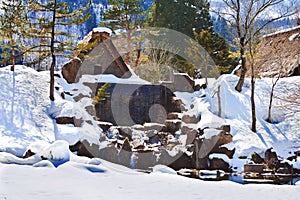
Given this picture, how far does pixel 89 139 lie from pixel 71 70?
5539mm

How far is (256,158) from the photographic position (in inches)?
620

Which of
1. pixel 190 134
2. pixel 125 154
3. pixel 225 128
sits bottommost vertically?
pixel 125 154

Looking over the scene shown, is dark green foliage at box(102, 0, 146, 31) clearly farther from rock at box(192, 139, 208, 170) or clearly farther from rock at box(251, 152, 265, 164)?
rock at box(251, 152, 265, 164)

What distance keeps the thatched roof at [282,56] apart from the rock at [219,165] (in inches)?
293

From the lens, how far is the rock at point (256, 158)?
1563 centimetres

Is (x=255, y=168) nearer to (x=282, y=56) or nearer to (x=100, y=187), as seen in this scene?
(x=282, y=56)

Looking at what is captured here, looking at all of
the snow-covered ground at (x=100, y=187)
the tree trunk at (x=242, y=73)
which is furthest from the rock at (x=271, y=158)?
the snow-covered ground at (x=100, y=187)

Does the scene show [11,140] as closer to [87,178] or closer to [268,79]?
[87,178]

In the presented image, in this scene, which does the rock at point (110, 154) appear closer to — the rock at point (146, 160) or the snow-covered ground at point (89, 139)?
the snow-covered ground at point (89, 139)

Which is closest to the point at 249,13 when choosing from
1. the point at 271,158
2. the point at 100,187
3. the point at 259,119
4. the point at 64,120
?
the point at 259,119

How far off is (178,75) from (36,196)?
1697cm

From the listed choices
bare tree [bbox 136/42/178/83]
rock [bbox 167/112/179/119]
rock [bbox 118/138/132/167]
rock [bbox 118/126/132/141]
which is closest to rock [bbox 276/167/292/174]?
rock [bbox 167/112/179/119]

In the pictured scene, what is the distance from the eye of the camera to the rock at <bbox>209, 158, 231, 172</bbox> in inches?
603

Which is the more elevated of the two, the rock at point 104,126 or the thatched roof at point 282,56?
the thatched roof at point 282,56
